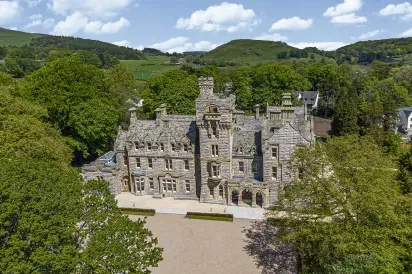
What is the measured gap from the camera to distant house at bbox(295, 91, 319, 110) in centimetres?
10260

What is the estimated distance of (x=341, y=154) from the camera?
29.1 m

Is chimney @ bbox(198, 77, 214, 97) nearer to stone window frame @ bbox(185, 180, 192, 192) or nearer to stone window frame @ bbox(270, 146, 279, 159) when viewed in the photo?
stone window frame @ bbox(270, 146, 279, 159)

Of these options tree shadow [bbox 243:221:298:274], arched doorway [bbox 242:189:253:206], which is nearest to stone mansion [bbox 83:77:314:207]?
arched doorway [bbox 242:189:253:206]

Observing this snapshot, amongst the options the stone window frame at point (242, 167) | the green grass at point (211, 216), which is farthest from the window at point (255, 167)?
the green grass at point (211, 216)

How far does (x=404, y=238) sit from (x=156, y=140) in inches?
1219

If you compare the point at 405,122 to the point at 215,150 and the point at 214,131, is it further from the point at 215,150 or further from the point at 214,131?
the point at 214,131

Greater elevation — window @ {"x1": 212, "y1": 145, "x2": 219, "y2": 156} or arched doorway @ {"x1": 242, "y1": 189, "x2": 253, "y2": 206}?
window @ {"x1": 212, "y1": 145, "x2": 219, "y2": 156}

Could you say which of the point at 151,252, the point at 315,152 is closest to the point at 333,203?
the point at 315,152

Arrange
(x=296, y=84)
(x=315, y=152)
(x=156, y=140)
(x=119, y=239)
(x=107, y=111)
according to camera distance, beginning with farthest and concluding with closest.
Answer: (x=296, y=84), (x=107, y=111), (x=156, y=140), (x=315, y=152), (x=119, y=239)

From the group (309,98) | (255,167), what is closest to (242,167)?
(255,167)

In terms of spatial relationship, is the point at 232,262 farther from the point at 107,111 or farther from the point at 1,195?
the point at 107,111

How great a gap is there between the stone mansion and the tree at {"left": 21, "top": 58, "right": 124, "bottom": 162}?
7740mm

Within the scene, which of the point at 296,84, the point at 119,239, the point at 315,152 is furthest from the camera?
the point at 296,84

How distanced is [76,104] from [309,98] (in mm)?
→ 72586
